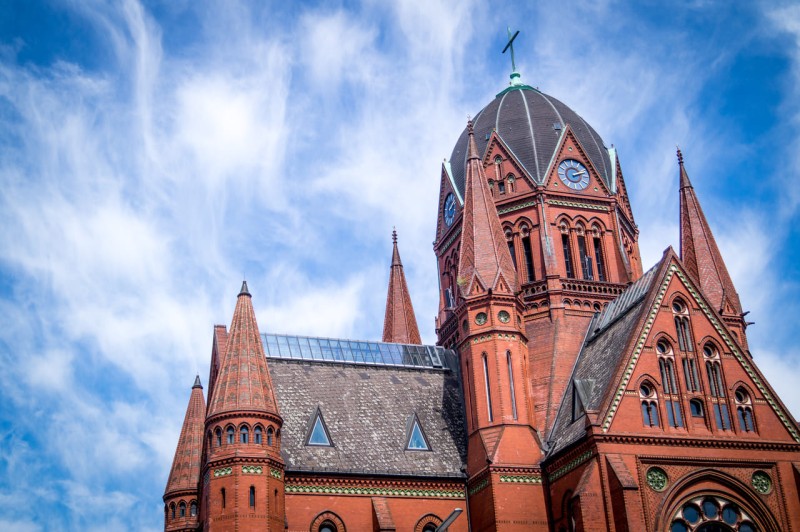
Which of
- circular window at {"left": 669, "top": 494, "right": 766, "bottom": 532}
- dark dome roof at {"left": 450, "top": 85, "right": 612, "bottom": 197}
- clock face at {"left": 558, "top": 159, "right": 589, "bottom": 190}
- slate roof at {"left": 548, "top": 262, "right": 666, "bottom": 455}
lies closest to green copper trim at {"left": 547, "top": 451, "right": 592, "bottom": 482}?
slate roof at {"left": 548, "top": 262, "right": 666, "bottom": 455}

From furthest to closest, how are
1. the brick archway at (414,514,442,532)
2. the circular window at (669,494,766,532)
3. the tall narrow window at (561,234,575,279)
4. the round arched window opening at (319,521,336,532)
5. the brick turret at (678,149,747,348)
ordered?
1. the tall narrow window at (561,234,575,279)
2. the brick turret at (678,149,747,348)
3. the brick archway at (414,514,442,532)
4. the round arched window opening at (319,521,336,532)
5. the circular window at (669,494,766,532)

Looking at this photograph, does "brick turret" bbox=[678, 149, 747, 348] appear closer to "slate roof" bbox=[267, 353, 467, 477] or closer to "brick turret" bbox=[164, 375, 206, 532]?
"slate roof" bbox=[267, 353, 467, 477]

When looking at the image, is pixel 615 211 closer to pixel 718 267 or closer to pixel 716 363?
pixel 718 267

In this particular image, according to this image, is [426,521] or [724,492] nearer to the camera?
[724,492]

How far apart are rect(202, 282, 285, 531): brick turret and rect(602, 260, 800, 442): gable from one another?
49.8 ft

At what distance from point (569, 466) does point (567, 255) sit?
18.3m

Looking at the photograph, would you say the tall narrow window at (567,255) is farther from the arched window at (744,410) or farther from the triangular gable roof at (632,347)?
the arched window at (744,410)

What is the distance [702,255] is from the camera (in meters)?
61.3

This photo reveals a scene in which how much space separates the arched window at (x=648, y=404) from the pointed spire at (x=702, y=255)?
1344 centimetres

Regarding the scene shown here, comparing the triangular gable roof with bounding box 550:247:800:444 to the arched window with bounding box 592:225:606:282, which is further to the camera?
the arched window with bounding box 592:225:606:282

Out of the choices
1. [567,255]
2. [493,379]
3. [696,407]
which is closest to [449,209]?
[567,255]

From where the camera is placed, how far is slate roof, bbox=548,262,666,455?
48.7 m

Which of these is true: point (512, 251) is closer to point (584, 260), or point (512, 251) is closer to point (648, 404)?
point (584, 260)

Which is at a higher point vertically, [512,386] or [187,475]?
[512,386]
